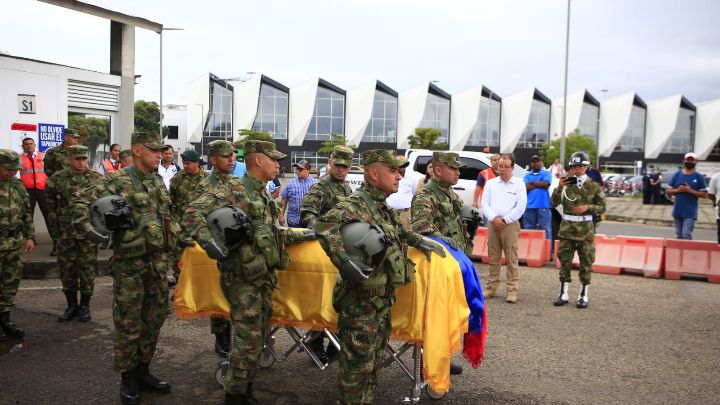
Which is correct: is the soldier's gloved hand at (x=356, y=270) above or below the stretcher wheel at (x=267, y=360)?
above

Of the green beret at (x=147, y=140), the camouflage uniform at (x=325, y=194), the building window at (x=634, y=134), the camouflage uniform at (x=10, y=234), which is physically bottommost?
the camouflage uniform at (x=10, y=234)

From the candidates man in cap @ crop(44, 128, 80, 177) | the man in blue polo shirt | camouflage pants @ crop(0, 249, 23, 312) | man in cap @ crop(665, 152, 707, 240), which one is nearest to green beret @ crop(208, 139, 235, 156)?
camouflage pants @ crop(0, 249, 23, 312)

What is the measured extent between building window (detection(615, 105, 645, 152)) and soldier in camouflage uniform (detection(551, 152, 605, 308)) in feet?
240

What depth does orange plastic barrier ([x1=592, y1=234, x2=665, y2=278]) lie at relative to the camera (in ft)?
35.9

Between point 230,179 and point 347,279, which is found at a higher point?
point 230,179

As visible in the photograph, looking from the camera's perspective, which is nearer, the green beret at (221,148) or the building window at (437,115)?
the green beret at (221,148)

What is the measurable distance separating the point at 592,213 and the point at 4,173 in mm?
7421

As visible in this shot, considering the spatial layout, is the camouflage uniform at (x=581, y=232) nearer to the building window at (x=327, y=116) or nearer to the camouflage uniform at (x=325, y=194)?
the camouflage uniform at (x=325, y=194)

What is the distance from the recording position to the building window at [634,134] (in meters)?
75.4

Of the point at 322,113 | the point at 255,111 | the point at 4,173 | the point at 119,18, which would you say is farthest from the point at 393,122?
the point at 4,173

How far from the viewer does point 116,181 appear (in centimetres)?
509

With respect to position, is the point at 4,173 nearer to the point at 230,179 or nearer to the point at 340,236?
the point at 230,179

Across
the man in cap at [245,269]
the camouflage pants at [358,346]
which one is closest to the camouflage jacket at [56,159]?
the man in cap at [245,269]

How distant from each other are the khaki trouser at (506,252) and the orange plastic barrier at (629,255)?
3.34 m
